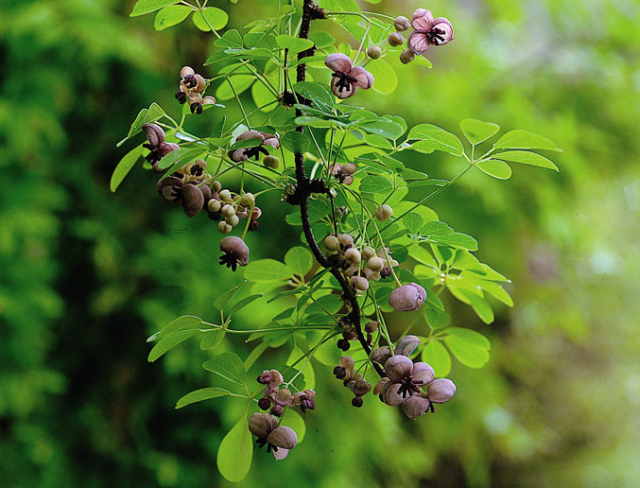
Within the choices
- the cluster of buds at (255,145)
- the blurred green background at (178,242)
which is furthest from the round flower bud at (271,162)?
the blurred green background at (178,242)

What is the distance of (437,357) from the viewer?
449mm

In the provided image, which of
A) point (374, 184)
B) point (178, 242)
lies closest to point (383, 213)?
point (374, 184)

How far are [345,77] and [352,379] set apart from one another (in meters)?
0.18

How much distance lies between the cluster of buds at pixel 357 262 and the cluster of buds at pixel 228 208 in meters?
0.05

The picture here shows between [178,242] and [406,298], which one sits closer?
[406,298]

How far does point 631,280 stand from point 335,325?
202 cm

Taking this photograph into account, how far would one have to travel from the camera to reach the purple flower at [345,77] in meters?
0.32

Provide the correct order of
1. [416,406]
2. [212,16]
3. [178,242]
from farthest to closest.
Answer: [178,242] → [212,16] → [416,406]

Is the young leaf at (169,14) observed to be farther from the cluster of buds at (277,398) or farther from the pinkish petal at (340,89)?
the cluster of buds at (277,398)

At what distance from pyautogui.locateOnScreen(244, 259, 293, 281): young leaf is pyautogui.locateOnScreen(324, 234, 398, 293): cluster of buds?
0.28 ft

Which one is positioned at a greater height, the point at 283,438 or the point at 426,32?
the point at 426,32

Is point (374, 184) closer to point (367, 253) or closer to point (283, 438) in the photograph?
point (367, 253)

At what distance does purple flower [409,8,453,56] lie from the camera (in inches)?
13.3

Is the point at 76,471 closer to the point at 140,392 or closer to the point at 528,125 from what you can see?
the point at 140,392
